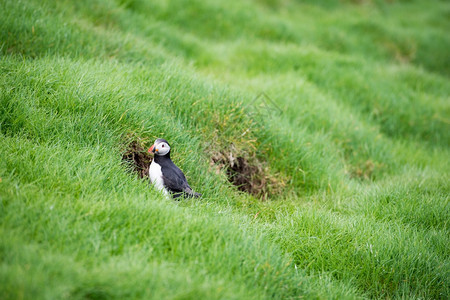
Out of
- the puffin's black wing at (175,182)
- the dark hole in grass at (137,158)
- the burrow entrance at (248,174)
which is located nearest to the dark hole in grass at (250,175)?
the burrow entrance at (248,174)

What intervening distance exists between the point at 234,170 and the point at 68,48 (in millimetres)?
2938

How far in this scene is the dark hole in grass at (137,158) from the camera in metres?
3.79

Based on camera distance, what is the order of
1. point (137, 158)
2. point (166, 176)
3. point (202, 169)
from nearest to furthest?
1. point (166, 176)
2. point (137, 158)
3. point (202, 169)

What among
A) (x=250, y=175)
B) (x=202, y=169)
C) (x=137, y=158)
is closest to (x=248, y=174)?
(x=250, y=175)

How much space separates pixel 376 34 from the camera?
412 inches

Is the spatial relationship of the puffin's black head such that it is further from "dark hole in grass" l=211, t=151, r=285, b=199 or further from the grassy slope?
"dark hole in grass" l=211, t=151, r=285, b=199

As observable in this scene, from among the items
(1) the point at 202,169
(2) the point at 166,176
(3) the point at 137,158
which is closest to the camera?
(2) the point at 166,176

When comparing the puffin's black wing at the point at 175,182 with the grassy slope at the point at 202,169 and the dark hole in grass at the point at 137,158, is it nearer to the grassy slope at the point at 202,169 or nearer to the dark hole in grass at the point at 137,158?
the grassy slope at the point at 202,169

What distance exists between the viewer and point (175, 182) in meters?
3.45

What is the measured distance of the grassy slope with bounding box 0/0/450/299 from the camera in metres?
2.58

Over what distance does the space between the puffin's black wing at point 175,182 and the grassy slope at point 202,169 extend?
17 cm

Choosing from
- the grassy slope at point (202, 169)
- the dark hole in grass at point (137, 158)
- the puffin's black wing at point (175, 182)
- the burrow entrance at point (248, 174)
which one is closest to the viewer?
the grassy slope at point (202, 169)

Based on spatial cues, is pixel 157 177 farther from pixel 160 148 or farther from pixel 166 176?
pixel 160 148

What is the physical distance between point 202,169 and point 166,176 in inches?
28.5
